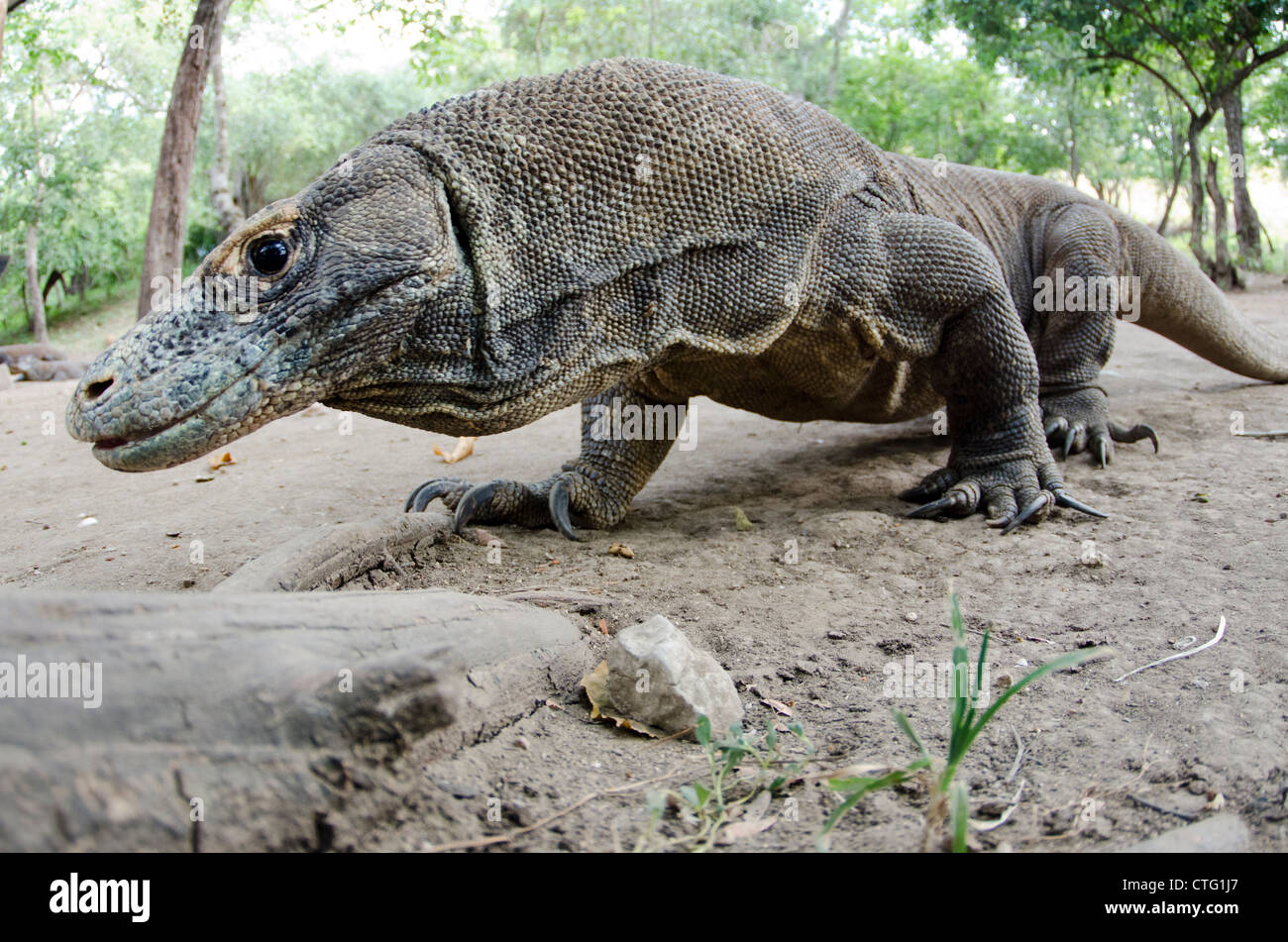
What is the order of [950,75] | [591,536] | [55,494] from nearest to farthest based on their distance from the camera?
[591,536] → [55,494] → [950,75]

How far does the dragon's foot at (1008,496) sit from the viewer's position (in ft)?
12.0

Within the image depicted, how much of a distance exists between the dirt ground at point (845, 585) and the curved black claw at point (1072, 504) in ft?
0.15

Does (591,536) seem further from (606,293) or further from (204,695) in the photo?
(204,695)

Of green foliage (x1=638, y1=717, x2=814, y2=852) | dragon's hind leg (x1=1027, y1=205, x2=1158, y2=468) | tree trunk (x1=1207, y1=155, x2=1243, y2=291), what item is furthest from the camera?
tree trunk (x1=1207, y1=155, x2=1243, y2=291)

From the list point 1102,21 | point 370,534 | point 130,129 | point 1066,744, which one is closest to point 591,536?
point 370,534

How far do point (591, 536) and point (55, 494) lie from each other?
3.06 metres

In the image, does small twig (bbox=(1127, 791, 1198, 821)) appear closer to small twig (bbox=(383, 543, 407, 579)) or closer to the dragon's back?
the dragon's back

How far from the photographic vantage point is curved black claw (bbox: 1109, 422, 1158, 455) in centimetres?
462

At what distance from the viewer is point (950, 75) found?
23094 millimetres

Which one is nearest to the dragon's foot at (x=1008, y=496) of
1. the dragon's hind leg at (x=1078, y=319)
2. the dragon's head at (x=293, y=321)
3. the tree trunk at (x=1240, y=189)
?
the dragon's hind leg at (x=1078, y=319)

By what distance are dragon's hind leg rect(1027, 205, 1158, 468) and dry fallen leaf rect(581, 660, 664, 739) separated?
3365mm

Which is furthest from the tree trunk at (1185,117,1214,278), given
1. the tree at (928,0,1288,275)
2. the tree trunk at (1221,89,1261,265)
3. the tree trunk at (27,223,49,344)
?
the tree trunk at (27,223,49,344)

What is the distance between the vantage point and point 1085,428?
4.68 metres
